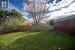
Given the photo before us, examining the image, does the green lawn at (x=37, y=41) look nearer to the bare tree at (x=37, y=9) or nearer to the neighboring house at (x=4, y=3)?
the bare tree at (x=37, y=9)

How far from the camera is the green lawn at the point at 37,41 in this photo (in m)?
5.76

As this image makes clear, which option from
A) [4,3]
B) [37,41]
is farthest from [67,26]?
[4,3]

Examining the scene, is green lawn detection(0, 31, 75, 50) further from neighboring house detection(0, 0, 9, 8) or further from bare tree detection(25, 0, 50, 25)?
neighboring house detection(0, 0, 9, 8)

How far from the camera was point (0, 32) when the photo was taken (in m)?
6.20

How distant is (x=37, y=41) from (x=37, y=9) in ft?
2.98

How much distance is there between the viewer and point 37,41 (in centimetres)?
587

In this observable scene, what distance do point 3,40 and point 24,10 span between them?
3.50 ft

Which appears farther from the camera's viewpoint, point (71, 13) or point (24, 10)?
point (24, 10)

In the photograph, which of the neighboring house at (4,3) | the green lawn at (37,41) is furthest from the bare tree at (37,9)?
the neighboring house at (4,3)

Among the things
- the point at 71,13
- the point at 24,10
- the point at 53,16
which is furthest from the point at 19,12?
the point at 71,13

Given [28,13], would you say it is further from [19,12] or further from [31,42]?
[31,42]

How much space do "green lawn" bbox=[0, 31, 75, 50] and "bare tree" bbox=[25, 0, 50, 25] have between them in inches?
16.6

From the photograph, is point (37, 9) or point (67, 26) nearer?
point (67, 26)

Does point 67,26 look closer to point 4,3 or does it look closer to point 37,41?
point 37,41
